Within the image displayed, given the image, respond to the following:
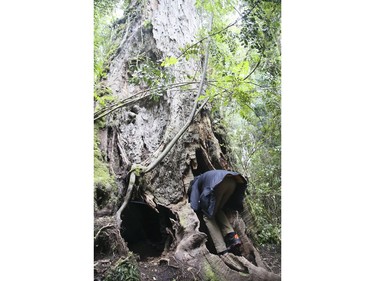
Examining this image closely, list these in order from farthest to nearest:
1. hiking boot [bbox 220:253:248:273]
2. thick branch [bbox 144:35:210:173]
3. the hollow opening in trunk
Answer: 1. thick branch [bbox 144:35:210:173]
2. the hollow opening in trunk
3. hiking boot [bbox 220:253:248:273]

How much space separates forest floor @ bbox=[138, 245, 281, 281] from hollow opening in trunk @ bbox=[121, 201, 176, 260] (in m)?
0.10

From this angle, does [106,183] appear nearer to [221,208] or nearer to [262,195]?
[221,208]

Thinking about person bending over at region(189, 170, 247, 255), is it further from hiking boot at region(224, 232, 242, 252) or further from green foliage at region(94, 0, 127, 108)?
green foliage at region(94, 0, 127, 108)

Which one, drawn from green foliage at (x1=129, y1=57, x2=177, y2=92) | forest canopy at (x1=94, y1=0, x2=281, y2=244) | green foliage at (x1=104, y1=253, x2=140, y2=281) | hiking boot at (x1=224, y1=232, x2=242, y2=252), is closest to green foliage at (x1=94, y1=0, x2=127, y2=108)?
forest canopy at (x1=94, y1=0, x2=281, y2=244)

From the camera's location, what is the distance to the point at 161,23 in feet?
11.8

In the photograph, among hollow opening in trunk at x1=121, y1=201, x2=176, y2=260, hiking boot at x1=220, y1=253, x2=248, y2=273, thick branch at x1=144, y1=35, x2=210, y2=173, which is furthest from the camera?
thick branch at x1=144, y1=35, x2=210, y2=173

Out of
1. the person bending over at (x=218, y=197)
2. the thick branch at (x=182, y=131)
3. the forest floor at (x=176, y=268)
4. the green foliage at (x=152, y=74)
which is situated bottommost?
the forest floor at (x=176, y=268)

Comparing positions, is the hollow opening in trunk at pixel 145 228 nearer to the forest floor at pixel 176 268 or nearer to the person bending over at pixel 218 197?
the forest floor at pixel 176 268

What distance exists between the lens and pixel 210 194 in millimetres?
3275

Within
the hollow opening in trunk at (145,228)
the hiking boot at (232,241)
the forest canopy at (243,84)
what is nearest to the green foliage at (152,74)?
the forest canopy at (243,84)

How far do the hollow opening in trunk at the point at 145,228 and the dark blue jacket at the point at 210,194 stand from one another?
0.86ft

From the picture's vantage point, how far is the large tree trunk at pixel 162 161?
3209 mm

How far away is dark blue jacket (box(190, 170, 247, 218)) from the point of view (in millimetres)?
3278

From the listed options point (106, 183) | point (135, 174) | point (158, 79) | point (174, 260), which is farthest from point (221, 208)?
point (158, 79)
